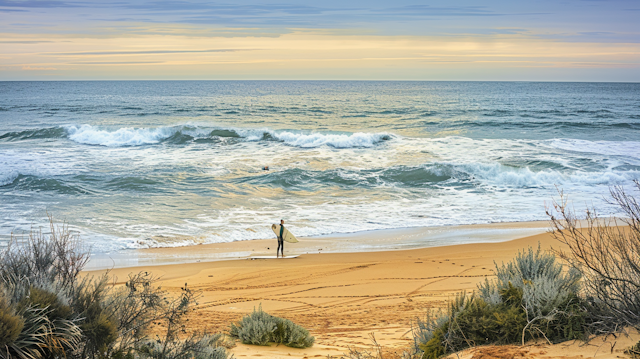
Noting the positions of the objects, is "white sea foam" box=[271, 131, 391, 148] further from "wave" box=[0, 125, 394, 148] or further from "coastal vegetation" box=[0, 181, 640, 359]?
"coastal vegetation" box=[0, 181, 640, 359]

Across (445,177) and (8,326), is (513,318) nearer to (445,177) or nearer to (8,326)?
(8,326)

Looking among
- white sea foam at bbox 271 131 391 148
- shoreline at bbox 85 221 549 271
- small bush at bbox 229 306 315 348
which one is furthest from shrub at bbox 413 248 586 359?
white sea foam at bbox 271 131 391 148

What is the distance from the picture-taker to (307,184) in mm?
19656

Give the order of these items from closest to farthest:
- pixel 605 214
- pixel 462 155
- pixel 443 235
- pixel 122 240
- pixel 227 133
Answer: pixel 122 240 → pixel 443 235 → pixel 605 214 → pixel 462 155 → pixel 227 133

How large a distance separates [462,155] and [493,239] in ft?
47.5

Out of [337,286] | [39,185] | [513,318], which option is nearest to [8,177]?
[39,185]

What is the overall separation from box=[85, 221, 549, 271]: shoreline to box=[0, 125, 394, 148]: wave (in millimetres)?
18350

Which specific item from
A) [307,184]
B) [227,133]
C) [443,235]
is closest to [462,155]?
[307,184]

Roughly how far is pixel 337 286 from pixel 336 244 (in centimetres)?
315

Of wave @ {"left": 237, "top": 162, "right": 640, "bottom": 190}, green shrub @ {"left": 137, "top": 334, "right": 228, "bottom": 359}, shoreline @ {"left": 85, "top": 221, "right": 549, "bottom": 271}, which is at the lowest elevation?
shoreline @ {"left": 85, "top": 221, "right": 549, "bottom": 271}

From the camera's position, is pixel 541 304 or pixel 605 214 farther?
pixel 605 214

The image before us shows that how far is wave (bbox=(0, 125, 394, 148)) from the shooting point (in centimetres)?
3203

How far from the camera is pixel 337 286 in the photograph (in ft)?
29.0

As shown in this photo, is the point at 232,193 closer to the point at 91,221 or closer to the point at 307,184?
the point at 307,184
